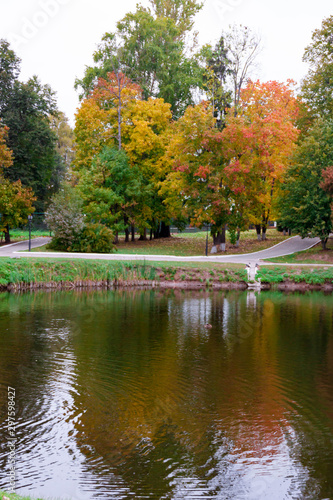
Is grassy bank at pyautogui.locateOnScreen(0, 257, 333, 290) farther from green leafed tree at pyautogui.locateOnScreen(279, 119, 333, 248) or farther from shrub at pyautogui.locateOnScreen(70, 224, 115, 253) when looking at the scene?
shrub at pyautogui.locateOnScreen(70, 224, 115, 253)

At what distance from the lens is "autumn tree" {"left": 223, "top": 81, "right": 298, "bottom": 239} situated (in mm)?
39344

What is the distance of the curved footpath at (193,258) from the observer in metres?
32.5

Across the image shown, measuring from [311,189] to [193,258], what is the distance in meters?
10.2

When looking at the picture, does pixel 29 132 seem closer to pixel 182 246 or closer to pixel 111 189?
pixel 111 189

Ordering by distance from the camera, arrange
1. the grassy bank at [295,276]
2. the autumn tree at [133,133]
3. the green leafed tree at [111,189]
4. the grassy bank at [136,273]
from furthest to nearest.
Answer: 1. the autumn tree at [133,133]
2. the green leafed tree at [111,189]
3. the grassy bank at [295,276]
4. the grassy bank at [136,273]

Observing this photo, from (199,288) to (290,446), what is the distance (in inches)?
816

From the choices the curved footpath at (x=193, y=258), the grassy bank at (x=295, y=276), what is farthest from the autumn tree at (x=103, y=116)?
the grassy bank at (x=295, y=276)

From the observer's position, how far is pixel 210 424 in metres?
9.14

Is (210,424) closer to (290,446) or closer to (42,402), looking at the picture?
(290,446)

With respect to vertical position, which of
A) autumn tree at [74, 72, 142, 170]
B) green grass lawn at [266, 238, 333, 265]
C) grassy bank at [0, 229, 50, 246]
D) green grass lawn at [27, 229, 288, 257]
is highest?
autumn tree at [74, 72, 142, 170]

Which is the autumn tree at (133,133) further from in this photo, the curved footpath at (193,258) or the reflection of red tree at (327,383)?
the reflection of red tree at (327,383)

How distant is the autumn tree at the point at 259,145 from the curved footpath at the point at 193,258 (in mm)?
3420

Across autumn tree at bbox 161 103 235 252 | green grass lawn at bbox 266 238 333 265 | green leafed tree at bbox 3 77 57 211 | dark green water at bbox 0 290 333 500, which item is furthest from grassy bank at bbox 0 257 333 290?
green leafed tree at bbox 3 77 57 211

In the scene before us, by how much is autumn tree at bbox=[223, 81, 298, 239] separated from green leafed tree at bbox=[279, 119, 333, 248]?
1867 millimetres
